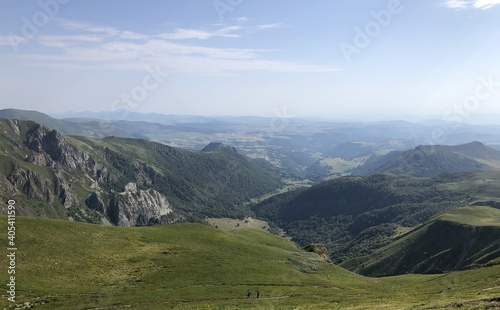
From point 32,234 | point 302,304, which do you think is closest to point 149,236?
point 32,234

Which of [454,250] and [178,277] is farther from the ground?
[178,277]

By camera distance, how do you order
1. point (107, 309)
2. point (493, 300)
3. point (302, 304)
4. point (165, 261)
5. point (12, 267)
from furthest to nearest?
1. point (165, 261)
2. point (12, 267)
3. point (302, 304)
4. point (107, 309)
5. point (493, 300)

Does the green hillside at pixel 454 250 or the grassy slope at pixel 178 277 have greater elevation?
the grassy slope at pixel 178 277

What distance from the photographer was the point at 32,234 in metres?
86.6

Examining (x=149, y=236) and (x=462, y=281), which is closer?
(x=462, y=281)

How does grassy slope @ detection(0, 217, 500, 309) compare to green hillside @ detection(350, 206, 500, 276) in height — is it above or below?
above

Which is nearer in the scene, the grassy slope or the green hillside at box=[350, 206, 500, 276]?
the grassy slope

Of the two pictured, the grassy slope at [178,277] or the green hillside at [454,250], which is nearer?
the grassy slope at [178,277]

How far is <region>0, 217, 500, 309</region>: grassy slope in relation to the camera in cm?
6306

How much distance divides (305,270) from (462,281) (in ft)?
120

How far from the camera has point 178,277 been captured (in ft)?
254

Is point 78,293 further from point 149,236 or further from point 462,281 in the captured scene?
point 462,281

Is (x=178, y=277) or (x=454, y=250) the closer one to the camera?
(x=178, y=277)

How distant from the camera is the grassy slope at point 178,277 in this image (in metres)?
63.1
